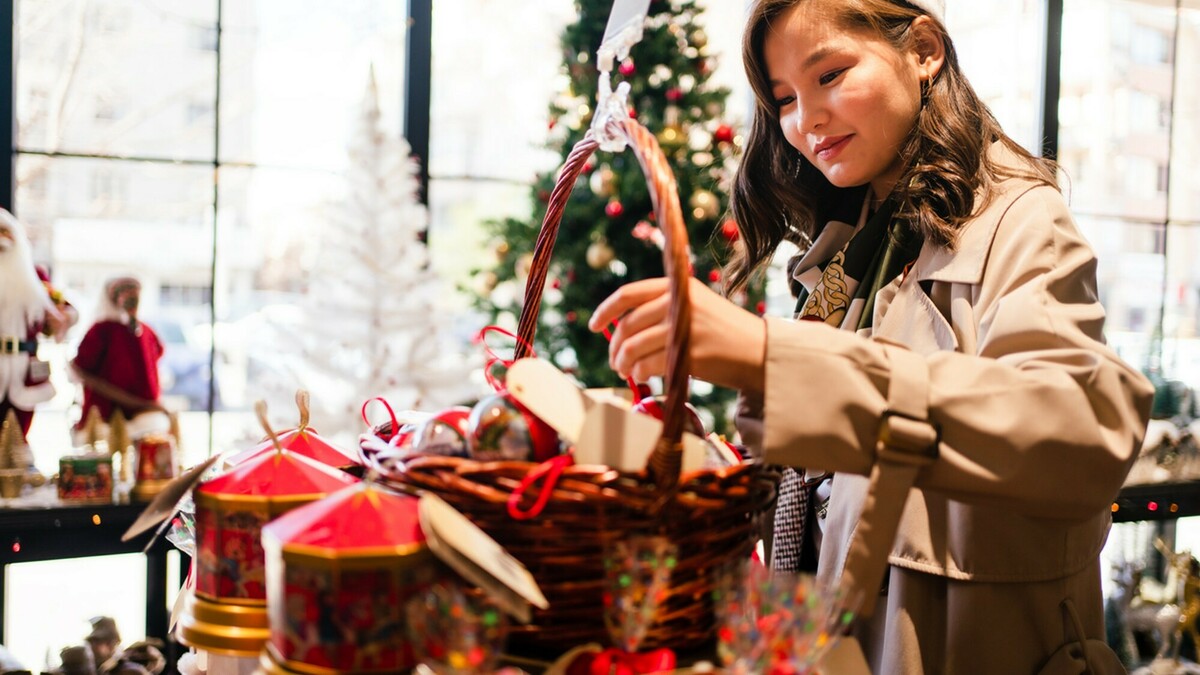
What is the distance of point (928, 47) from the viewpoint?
1.26 meters

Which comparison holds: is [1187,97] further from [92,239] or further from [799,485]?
[92,239]

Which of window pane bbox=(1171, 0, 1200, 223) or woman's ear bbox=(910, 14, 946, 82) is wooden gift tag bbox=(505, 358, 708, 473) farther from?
window pane bbox=(1171, 0, 1200, 223)

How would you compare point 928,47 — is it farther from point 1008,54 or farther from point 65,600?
point 1008,54

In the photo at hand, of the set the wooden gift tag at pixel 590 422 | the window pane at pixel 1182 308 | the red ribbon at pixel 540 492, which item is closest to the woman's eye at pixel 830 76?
the wooden gift tag at pixel 590 422

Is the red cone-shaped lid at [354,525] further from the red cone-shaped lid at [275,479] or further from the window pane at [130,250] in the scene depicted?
the window pane at [130,250]

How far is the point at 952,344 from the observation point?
1.08 m

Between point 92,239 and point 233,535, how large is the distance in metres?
2.70

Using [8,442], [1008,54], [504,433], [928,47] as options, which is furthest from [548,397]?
[1008,54]

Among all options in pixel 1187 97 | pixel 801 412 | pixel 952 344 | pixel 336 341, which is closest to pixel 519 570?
pixel 801 412

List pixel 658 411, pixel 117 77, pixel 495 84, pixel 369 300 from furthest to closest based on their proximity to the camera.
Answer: pixel 495 84
pixel 369 300
pixel 117 77
pixel 658 411

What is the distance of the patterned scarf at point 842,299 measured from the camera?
1.23 m

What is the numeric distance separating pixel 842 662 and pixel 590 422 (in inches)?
12.0

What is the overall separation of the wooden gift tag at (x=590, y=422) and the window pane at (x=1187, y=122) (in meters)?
4.48

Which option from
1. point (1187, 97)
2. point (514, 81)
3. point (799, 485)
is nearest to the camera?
point (799, 485)
